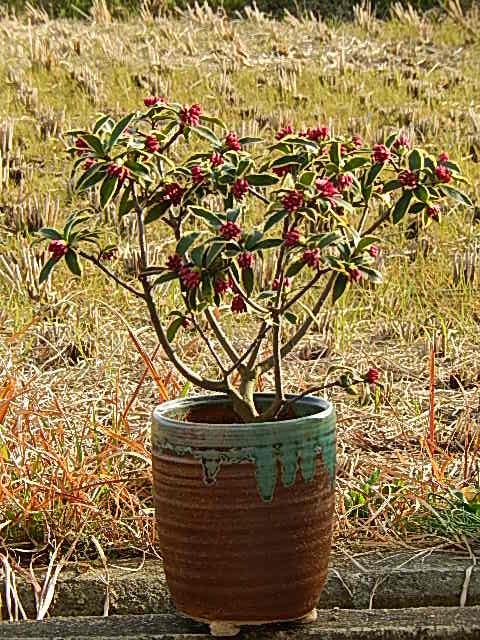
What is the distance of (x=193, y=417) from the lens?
2.33m

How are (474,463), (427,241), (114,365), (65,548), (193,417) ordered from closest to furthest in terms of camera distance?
(193,417)
(65,548)
(474,463)
(114,365)
(427,241)

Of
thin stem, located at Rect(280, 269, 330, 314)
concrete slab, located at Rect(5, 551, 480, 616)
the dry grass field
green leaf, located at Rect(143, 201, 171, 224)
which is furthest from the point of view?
the dry grass field

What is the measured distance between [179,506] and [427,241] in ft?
9.93

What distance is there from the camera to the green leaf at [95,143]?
207 centimetres

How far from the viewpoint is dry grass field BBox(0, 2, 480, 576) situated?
266 centimetres

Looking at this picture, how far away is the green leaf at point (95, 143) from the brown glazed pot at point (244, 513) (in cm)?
50

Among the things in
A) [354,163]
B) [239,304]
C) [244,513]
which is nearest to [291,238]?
[239,304]

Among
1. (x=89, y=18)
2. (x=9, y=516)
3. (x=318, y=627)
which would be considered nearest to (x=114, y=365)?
(x=9, y=516)

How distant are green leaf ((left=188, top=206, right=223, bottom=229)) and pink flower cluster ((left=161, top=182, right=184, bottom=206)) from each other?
0.09 m

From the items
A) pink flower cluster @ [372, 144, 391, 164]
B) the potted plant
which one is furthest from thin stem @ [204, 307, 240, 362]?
pink flower cluster @ [372, 144, 391, 164]

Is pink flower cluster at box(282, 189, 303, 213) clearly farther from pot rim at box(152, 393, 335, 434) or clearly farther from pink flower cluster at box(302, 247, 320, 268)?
pot rim at box(152, 393, 335, 434)

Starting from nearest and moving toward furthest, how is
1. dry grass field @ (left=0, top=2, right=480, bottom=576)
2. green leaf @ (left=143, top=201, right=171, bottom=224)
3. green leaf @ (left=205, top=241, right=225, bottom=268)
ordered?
green leaf @ (left=205, top=241, right=225, bottom=268) < green leaf @ (left=143, top=201, right=171, bottom=224) < dry grass field @ (left=0, top=2, right=480, bottom=576)

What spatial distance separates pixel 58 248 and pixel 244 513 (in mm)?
579

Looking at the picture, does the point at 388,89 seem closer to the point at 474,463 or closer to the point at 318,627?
the point at 474,463
